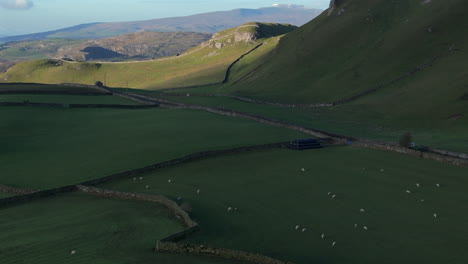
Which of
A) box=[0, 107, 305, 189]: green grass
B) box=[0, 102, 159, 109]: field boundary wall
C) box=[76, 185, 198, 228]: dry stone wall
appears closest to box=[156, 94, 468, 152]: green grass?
box=[0, 107, 305, 189]: green grass

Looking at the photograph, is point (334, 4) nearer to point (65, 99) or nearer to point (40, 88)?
point (65, 99)

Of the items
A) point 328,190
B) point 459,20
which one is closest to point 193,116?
point 328,190

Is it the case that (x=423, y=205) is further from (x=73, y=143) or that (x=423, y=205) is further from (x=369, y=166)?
(x=73, y=143)

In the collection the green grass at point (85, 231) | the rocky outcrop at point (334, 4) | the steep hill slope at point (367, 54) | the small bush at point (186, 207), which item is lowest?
the green grass at point (85, 231)

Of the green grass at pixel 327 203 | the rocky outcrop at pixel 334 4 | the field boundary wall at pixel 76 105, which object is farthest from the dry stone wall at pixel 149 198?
the rocky outcrop at pixel 334 4

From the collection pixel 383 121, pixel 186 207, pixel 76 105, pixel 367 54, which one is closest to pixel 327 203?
pixel 186 207

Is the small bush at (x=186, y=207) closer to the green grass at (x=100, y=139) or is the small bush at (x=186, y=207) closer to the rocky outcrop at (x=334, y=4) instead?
the green grass at (x=100, y=139)

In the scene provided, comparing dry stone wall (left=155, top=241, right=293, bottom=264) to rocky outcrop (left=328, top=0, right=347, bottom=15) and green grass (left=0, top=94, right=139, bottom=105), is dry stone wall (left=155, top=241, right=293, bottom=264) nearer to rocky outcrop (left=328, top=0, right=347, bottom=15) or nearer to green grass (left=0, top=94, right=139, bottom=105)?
green grass (left=0, top=94, right=139, bottom=105)
